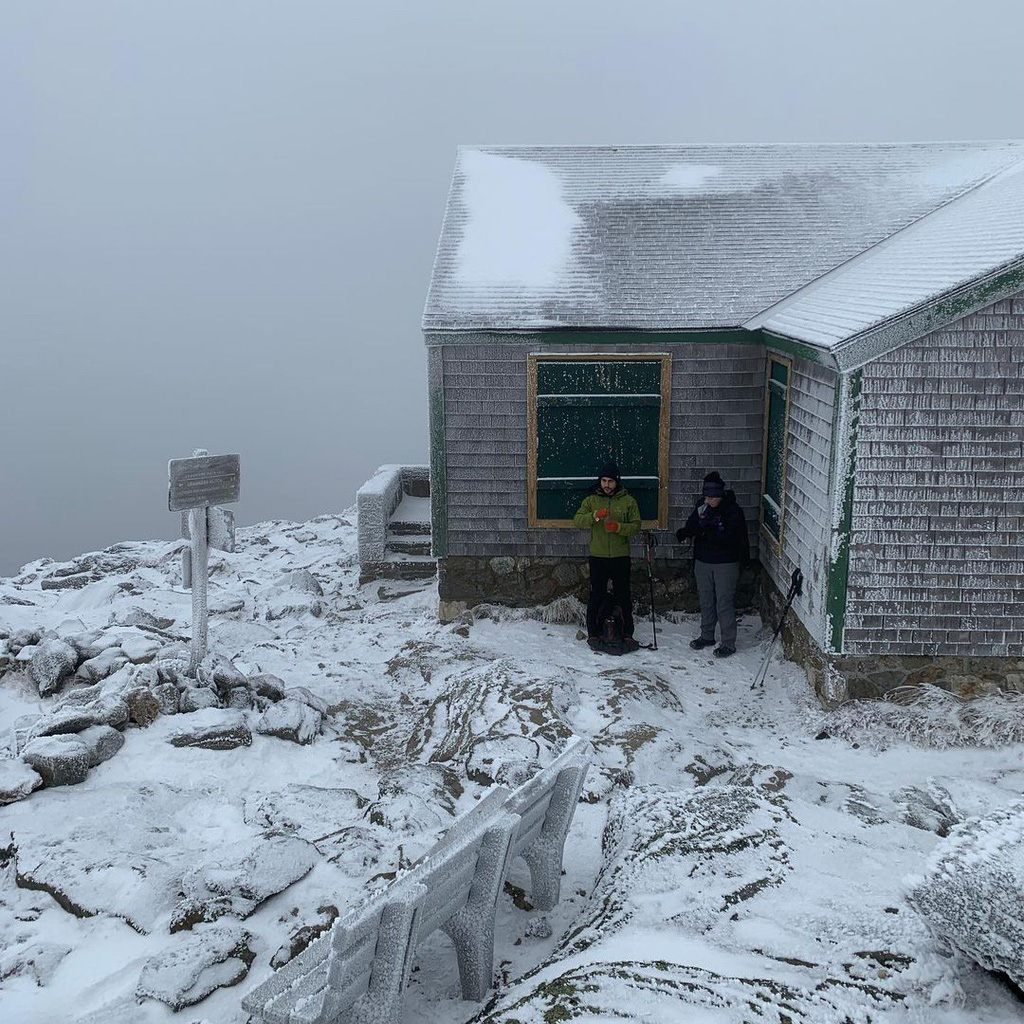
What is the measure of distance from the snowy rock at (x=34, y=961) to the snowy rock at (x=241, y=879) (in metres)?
0.54

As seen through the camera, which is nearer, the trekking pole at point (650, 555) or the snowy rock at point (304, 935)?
the snowy rock at point (304, 935)

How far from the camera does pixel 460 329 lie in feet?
32.2

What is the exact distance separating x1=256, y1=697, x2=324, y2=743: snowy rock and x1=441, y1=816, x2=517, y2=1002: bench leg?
319cm

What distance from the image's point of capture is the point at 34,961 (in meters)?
4.54

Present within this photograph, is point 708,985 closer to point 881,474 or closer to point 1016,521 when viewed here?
point 881,474

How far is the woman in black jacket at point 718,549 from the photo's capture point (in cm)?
910

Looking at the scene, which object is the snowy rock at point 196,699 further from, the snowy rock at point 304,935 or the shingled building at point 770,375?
the shingled building at point 770,375

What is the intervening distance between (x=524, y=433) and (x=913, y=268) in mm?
4126

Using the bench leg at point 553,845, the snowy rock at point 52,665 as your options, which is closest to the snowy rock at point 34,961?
the bench leg at point 553,845

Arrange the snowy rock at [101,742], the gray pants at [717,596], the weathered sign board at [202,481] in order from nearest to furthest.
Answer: the snowy rock at [101,742]
the weathered sign board at [202,481]
the gray pants at [717,596]

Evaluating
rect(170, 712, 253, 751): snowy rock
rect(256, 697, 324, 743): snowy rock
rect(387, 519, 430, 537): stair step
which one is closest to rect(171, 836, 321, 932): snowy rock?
rect(170, 712, 253, 751): snowy rock

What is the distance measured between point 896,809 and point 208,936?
4.31 m

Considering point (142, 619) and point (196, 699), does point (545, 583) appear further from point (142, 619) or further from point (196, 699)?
point (142, 619)

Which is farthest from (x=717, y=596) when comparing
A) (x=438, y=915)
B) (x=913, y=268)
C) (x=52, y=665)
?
(x=52, y=665)
